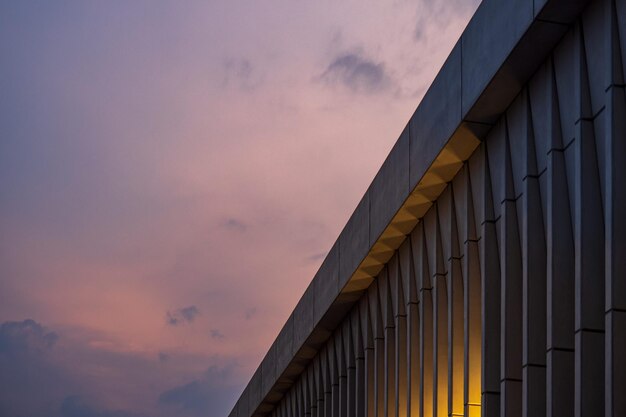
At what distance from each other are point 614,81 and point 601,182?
1607mm

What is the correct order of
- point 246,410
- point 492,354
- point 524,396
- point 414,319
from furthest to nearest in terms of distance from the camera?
point 246,410, point 414,319, point 492,354, point 524,396

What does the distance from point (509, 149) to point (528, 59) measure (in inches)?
87.1

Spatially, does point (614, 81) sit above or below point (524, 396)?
above

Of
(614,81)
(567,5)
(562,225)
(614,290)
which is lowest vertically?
(614,290)

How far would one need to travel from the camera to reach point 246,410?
4888 centimetres

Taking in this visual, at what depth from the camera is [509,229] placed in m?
21.3

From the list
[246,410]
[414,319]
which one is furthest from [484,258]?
[246,410]

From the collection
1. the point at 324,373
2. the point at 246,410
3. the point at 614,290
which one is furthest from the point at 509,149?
the point at 246,410

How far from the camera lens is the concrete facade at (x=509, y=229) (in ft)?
58.1

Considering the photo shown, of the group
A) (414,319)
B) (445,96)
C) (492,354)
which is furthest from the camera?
(414,319)

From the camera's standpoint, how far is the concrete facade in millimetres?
17719

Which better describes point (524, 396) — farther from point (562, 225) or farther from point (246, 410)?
point (246, 410)

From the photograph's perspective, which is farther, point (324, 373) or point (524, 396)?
point (324, 373)

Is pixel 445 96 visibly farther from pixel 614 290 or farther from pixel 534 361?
pixel 614 290
